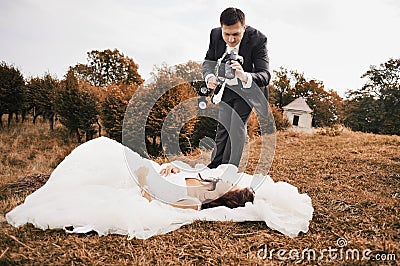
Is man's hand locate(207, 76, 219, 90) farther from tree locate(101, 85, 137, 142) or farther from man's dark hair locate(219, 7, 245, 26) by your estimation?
tree locate(101, 85, 137, 142)

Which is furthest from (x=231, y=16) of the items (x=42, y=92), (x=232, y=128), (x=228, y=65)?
(x=42, y=92)

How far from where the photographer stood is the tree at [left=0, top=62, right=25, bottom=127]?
11.0 meters

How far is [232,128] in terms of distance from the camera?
3539mm

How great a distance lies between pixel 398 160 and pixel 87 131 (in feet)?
28.3

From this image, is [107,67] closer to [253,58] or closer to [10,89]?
[10,89]

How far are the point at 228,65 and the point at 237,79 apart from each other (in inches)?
9.9

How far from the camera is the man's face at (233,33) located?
301 cm

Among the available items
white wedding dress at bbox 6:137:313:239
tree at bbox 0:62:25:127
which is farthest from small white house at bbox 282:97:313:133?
white wedding dress at bbox 6:137:313:239

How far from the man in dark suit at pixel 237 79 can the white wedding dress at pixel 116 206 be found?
0.54 m

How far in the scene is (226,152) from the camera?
3.62 meters

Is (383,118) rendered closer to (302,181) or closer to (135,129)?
(302,181)

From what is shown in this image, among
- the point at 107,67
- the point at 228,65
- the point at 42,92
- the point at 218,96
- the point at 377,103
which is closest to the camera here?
the point at 228,65

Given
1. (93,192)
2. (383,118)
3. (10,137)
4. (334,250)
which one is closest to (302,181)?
(334,250)

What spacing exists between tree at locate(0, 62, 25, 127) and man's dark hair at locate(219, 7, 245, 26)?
1022 cm
